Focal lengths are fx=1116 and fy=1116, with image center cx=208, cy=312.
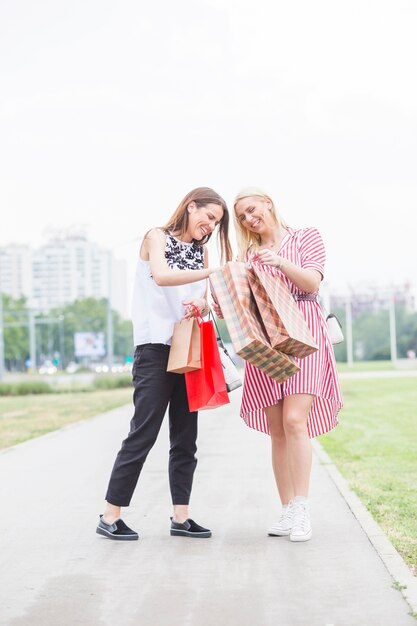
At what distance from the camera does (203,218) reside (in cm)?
619

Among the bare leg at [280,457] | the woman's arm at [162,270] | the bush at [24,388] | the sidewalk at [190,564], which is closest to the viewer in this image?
the sidewalk at [190,564]

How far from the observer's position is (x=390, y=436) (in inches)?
618

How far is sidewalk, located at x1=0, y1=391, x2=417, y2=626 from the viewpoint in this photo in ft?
14.7

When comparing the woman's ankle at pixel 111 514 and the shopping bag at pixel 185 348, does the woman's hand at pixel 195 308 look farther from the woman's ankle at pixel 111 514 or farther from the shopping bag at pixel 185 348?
the woman's ankle at pixel 111 514

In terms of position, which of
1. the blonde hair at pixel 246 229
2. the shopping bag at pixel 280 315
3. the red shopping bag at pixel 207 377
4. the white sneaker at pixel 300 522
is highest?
the blonde hair at pixel 246 229

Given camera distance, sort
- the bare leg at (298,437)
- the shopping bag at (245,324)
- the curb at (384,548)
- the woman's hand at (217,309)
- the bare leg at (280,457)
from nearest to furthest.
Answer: the curb at (384,548) < the shopping bag at (245,324) < the woman's hand at (217,309) < the bare leg at (298,437) < the bare leg at (280,457)

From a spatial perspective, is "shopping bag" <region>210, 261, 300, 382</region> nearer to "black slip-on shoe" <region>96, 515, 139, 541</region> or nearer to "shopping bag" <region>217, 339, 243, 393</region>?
"shopping bag" <region>217, 339, 243, 393</region>

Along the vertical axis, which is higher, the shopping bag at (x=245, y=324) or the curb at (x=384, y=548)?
the shopping bag at (x=245, y=324)

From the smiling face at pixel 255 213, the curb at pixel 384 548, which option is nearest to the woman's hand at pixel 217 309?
the smiling face at pixel 255 213

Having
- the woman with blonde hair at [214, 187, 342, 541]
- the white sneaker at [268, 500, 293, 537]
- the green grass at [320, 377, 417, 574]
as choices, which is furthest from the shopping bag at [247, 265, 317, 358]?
the green grass at [320, 377, 417, 574]

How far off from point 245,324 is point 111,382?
130ft

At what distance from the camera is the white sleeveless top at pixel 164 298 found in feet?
20.5

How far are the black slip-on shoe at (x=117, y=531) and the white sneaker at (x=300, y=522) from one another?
0.91 metres

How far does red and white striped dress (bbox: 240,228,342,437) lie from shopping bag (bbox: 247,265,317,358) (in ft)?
0.45
